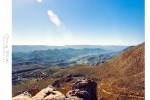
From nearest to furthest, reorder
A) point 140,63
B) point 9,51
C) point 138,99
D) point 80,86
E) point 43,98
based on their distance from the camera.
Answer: point 9,51, point 43,98, point 80,86, point 138,99, point 140,63

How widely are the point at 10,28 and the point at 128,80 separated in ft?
198

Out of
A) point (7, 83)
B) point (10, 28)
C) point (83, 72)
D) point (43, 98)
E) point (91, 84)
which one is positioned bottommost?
point (83, 72)

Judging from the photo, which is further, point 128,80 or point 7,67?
→ point 128,80

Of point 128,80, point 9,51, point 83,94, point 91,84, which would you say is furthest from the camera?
point 128,80

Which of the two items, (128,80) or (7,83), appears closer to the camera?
(7,83)

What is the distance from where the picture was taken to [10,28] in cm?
898

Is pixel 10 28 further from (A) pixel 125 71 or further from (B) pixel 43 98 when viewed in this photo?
(A) pixel 125 71

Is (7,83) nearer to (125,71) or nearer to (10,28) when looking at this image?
(10,28)

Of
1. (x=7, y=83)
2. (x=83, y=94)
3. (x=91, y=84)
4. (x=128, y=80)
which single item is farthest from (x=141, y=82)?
(x=7, y=83)

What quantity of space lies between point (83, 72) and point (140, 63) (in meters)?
66.5

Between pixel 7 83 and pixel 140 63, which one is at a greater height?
pixel 7 83

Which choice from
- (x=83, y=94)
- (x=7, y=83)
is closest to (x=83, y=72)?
(x=83, y=94)

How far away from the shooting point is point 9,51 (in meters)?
8.66

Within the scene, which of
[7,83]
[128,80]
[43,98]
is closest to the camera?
[7,83]
